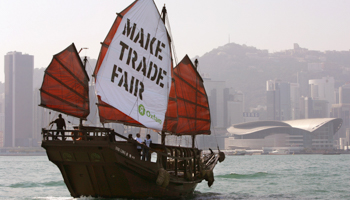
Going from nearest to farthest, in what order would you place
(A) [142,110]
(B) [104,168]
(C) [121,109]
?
(B) [104,168], (C) [121,109], (A) [142,110]

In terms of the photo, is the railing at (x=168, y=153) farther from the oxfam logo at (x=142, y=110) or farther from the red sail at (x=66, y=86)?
the oxfam logo at (x=142, y=110)

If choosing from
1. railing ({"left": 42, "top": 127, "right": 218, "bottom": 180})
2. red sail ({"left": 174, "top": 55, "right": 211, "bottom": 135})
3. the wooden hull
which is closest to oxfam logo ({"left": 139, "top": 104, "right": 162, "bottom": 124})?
railing ({"left": 42, "top": 127, "right": 218, "bottom": 180})

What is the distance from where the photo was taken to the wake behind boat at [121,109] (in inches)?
780

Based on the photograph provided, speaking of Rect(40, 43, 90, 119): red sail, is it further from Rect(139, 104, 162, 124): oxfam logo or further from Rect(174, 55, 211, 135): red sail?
Rect(174, 55, 211, 135): red sail

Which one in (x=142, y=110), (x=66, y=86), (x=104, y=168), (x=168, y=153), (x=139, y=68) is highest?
(x=139, y=68)

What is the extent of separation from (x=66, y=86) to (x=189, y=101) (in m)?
10.5

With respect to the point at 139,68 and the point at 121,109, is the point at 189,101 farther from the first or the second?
the point at 121,109

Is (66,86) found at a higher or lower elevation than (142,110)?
higher

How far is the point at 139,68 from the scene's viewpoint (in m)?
22.3

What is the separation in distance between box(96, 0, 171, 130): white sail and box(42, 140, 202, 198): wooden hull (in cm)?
227

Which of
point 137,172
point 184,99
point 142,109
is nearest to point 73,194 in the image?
point 137,172

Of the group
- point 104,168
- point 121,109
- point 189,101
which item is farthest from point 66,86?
point 189,101

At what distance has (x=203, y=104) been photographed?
3319 centimetres

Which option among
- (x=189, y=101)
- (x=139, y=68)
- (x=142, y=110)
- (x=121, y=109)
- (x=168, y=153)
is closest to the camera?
(x=121, y=109)
